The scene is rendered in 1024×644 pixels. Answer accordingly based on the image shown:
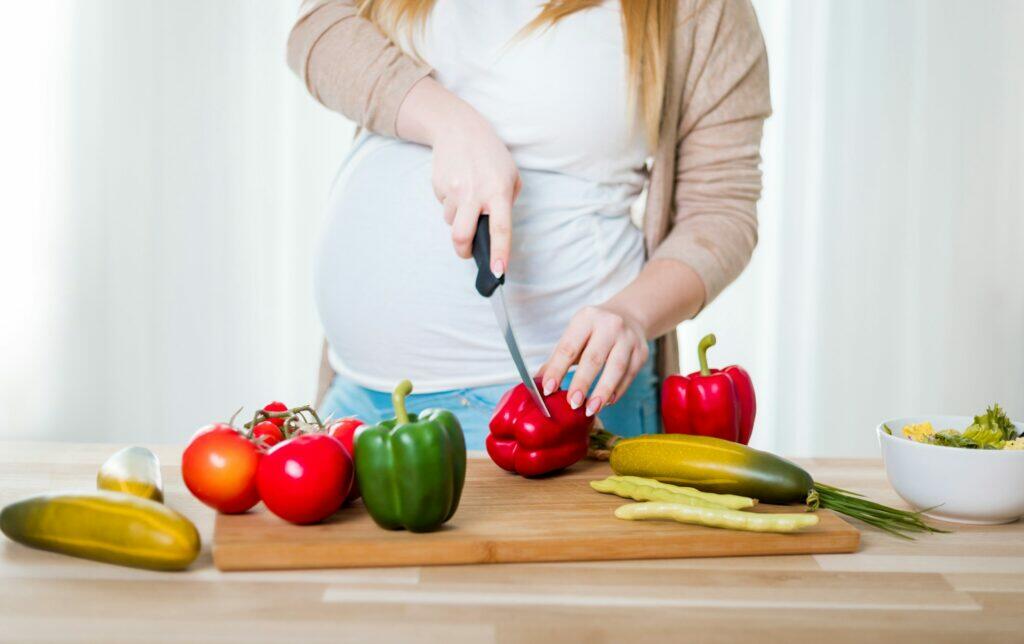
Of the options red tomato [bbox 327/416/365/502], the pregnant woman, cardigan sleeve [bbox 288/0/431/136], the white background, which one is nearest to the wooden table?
red tomato [bbox 327/416/365/502]

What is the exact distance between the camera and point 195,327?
9.98 ft

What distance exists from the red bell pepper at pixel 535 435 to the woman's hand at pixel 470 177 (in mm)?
169

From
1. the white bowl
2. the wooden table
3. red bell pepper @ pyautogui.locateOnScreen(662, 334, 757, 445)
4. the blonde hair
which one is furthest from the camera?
the blonde hair

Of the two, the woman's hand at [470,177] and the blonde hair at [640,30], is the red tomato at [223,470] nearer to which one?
the woman's hand at [470,177]

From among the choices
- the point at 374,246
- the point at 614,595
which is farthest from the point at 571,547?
the point at 374,246

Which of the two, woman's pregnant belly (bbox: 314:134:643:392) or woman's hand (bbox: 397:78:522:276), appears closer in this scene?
woman's hand (bbox: 397:78:522:276)

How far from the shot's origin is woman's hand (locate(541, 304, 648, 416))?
1.20 m

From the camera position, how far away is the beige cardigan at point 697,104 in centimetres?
145

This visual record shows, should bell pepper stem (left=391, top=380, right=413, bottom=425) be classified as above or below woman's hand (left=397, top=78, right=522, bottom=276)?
below

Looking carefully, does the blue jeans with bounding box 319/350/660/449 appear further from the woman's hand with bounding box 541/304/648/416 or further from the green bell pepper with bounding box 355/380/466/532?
the green bell pepper with bounding box 355/380/466/532

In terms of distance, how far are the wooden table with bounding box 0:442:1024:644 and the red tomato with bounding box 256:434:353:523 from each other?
0.23 feet

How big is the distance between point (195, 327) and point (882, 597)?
2.50 m

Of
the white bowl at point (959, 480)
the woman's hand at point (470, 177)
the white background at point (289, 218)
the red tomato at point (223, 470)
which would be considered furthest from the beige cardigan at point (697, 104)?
the white background at point (289, 218)

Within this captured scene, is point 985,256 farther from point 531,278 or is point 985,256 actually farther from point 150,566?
point 150,566
